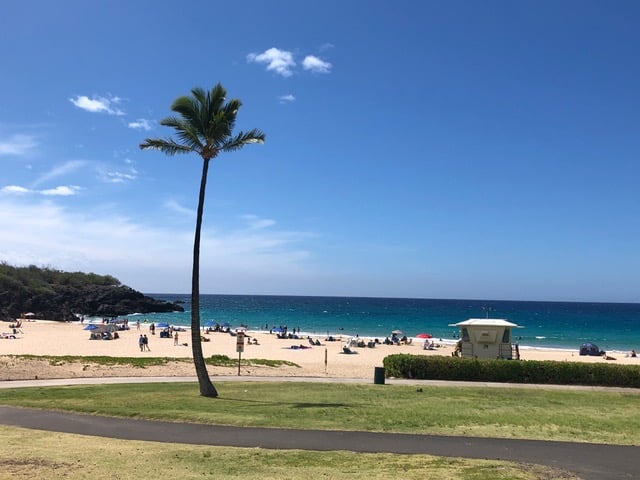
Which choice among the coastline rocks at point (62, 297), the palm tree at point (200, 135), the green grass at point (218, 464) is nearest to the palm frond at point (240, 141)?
the palm tree at point (200, 135)

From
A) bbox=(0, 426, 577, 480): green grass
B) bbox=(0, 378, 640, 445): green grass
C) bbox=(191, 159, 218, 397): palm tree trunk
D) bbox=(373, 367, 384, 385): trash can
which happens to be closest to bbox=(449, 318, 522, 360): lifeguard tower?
bbox=(0, 378, 640, 445): green grass

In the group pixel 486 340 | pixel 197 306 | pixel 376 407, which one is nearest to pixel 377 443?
pixel 376 407

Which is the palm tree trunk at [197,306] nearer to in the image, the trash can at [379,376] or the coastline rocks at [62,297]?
the trash can at [379,376]

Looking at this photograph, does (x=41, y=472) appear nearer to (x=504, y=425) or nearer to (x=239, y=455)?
(x=239, y=455)

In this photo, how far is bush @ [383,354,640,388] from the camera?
2286 centimetres

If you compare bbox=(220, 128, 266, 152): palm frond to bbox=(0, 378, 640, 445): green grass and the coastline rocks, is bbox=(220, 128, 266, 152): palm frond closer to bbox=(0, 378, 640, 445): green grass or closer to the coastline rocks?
bbox=(0, 378, 640, 445): green grass

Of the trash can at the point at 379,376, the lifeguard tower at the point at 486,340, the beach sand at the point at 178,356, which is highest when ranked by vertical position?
the lifeguard tower at the point at 486,340

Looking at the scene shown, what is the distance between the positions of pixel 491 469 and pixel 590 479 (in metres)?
1.45

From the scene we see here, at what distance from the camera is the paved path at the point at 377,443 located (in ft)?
31.7

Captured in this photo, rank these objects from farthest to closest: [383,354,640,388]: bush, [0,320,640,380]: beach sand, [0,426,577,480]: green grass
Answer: [0,320,640,380]: beach sand, [383,354,640,388]: bush, [0,426,577,480]: green grass

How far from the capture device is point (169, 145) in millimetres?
19047

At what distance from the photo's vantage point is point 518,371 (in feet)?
76.9

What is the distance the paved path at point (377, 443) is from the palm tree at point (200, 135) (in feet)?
19.0

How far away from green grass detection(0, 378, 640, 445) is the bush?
256cm
